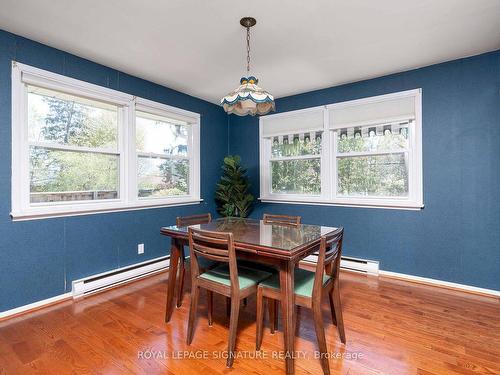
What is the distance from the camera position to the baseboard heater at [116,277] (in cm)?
273

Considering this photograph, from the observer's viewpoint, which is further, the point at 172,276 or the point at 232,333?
the point at 172,276

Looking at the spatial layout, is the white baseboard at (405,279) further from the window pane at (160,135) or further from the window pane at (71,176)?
the window pane at (160,135)

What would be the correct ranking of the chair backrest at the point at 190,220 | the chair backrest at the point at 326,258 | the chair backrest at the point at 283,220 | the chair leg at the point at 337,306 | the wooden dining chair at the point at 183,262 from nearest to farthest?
the chair backrest at the point at 326,258 < the chair leg at the point at 337,306 < the wooden dining chair at the point at 183,262 < the chair backrest at the point at 190,220 < the chair backrest at the point at 283,220

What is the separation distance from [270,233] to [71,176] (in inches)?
84.9

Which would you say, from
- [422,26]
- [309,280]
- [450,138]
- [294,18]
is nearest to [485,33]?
[422,26]

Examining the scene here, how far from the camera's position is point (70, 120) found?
279 centimetres

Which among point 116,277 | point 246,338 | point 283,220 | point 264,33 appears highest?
point 264,33

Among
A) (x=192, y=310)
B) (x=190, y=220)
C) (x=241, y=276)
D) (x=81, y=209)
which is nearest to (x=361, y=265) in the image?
(x=241, y=276)

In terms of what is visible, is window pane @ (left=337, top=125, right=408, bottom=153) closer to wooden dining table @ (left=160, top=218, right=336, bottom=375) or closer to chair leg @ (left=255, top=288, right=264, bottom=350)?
wooden dining table @ (left=160, top=218, right=336, bottom=375)

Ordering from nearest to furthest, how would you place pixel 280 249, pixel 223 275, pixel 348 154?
pixel 280 249, pixel 223 275, pixel 348 154

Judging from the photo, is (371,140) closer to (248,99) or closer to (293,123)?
(293,123)

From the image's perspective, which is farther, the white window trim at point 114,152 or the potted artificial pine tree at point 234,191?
the potted artificial pine tree at point 234,191

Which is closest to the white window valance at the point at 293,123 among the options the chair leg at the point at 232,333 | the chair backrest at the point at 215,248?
the chair backrest at the point at 215,248

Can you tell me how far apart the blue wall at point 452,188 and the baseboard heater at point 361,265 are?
0.08 m
